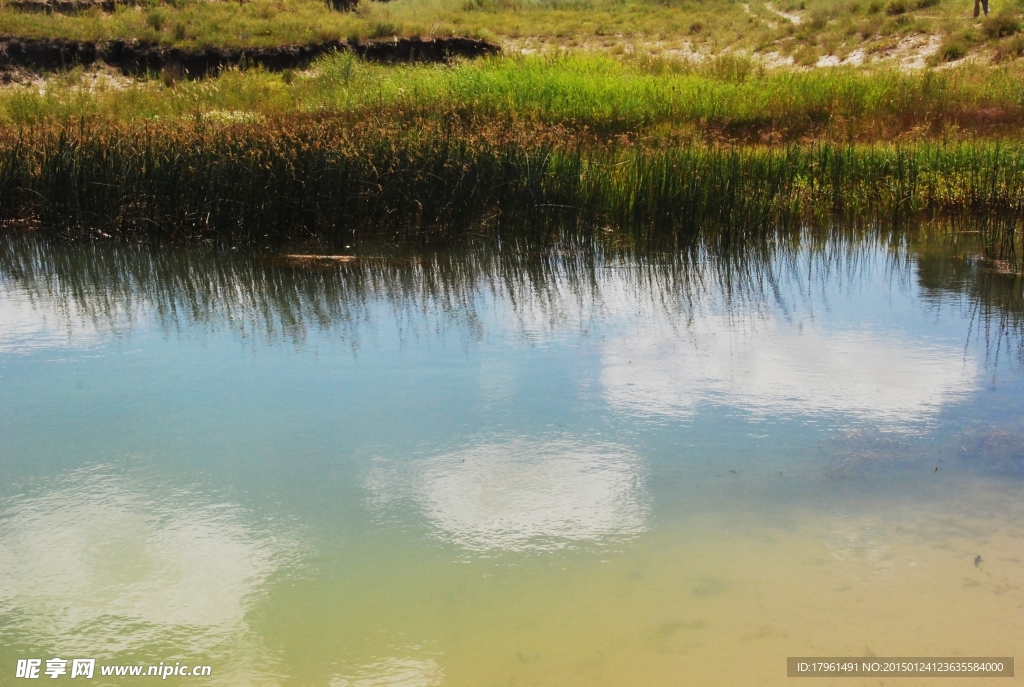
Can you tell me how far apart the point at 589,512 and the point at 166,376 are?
2662mm

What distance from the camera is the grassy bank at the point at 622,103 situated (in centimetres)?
1216

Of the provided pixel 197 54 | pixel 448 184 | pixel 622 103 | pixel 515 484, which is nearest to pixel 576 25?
pixel 197 54

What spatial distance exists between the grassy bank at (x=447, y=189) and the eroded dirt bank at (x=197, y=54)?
38.2 ft

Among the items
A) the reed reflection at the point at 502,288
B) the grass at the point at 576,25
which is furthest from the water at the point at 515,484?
the grass at the point at 576,25

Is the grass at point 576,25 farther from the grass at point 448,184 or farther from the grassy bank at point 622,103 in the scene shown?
the grass at point 448,184

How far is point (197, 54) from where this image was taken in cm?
2211

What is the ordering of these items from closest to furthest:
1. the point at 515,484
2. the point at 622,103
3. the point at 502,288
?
the point at 515,484
the point at 502,288
the point at 622,103

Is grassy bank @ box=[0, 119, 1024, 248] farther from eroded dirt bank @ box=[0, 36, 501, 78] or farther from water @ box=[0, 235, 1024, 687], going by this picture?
eroded dirt bank @ box=[0, 36, 501, 78]

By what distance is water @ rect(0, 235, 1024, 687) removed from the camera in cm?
285

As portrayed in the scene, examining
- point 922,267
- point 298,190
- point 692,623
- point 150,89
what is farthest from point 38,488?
point 150,89

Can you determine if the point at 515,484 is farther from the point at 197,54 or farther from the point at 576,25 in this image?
the point at 576,25

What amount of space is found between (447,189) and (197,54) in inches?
630

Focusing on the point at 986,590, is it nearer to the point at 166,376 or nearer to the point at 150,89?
the point at 166,376

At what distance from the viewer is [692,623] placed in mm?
2885
